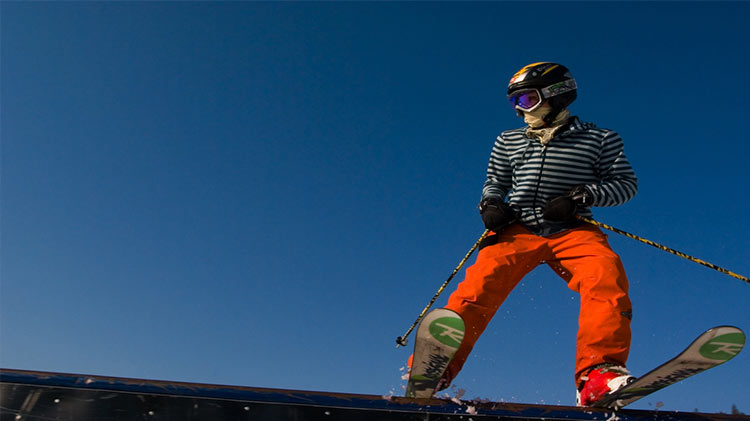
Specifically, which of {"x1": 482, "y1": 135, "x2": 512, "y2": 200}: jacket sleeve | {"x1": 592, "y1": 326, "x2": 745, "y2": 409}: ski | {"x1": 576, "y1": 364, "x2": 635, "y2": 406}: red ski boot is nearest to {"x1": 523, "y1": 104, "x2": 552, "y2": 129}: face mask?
{"x1": 482, "y1": 135, "x2": 512, "y2": 200}: jacket sleeve

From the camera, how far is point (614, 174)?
409 cm

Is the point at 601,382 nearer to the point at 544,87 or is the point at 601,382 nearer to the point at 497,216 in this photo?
the point at 497,216

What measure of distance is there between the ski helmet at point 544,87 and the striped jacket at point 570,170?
194 millimetres

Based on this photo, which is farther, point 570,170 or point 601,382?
point 570,170

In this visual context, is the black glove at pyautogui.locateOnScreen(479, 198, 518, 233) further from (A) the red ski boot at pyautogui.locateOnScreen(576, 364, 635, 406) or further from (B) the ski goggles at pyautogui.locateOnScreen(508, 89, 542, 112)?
(A) the red ski boot at pyautogui.locateOnScreen(576, 364, 635, 406)

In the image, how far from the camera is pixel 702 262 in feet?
12.2

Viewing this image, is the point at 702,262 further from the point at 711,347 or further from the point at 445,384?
the point at 445,384

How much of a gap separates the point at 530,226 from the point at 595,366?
1206 millimetres

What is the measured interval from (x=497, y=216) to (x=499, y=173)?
1.98ft

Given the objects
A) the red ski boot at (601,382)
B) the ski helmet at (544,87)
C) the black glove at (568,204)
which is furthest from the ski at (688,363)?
the ski helmet at (544,87)

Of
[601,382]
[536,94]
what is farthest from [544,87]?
[601,382]

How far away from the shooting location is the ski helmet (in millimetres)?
4266

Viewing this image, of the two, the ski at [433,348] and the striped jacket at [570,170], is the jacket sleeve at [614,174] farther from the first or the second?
the ski at [433,348]

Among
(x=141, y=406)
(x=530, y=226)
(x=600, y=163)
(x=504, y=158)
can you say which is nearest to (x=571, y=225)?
(x=530, y=226)
